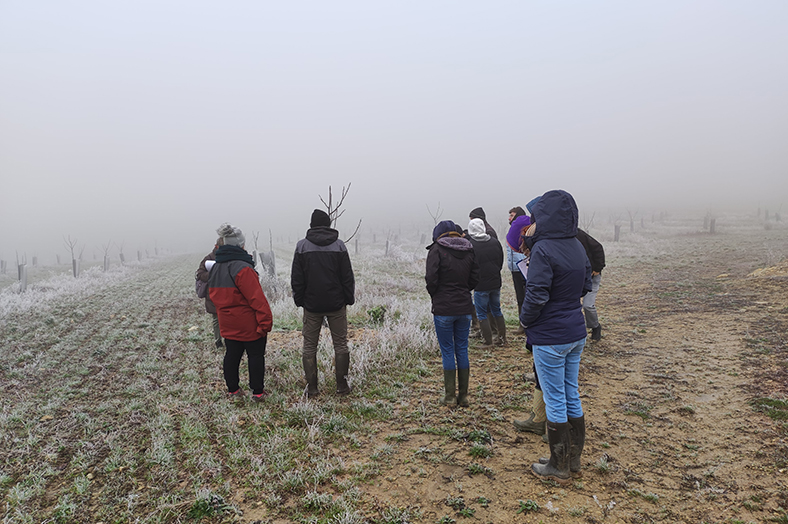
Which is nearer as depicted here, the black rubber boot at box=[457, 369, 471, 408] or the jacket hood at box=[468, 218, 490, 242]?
the black rubber boot at box=[457, 369, 471, 408]

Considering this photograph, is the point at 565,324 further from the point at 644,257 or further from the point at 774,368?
the point at 644,257

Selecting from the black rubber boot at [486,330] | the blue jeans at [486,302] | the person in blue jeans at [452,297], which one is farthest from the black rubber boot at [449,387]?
the black rubber boot at [486,330]

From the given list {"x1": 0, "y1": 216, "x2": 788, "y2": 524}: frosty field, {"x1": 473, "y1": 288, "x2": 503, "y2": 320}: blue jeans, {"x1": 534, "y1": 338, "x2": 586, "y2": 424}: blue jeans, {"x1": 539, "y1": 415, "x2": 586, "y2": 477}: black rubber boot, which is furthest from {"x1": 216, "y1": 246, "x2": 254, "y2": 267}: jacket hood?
{"x1": 539, "y1": 415, "x2": 586, "y2": 477}: black rubber boot

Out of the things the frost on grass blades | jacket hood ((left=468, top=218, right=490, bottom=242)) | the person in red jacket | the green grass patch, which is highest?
jacket hood ((left=468, top=218, right=490, bottom=242))

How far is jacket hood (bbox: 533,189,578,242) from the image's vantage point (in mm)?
2881

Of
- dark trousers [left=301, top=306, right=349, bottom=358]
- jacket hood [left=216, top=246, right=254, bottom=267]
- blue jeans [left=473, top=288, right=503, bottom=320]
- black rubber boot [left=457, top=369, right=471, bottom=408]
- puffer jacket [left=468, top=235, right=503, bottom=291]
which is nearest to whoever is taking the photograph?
black rubber boot [left=457, top=369, right=471, bottom=408]

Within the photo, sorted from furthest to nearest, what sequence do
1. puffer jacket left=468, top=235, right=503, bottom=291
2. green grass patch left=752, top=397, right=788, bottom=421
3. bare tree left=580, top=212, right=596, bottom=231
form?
bare tree left=580, top=212, right=596, bottom=231 → puffer jacket left=468, top=235, right=503, bottom=291 → green grass patch left=752, top=397, right=788, bottom=421

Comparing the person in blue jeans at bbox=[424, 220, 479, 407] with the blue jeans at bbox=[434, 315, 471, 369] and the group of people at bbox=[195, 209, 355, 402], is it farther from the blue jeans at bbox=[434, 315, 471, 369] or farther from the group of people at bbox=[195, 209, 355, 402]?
the group of people at bbox=[195, 209, 355, 402]

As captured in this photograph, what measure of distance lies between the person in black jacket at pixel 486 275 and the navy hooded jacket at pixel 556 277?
8.87 feet

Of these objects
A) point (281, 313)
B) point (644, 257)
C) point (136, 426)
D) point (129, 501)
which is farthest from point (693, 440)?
point (644, 257)

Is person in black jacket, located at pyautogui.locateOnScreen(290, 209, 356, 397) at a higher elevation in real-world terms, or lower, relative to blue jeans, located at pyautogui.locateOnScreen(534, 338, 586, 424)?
higher

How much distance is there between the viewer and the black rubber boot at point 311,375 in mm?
4797

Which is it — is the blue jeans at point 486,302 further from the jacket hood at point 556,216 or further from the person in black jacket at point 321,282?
the jacket hood at point 556,216

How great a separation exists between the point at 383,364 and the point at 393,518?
3.09 metres
